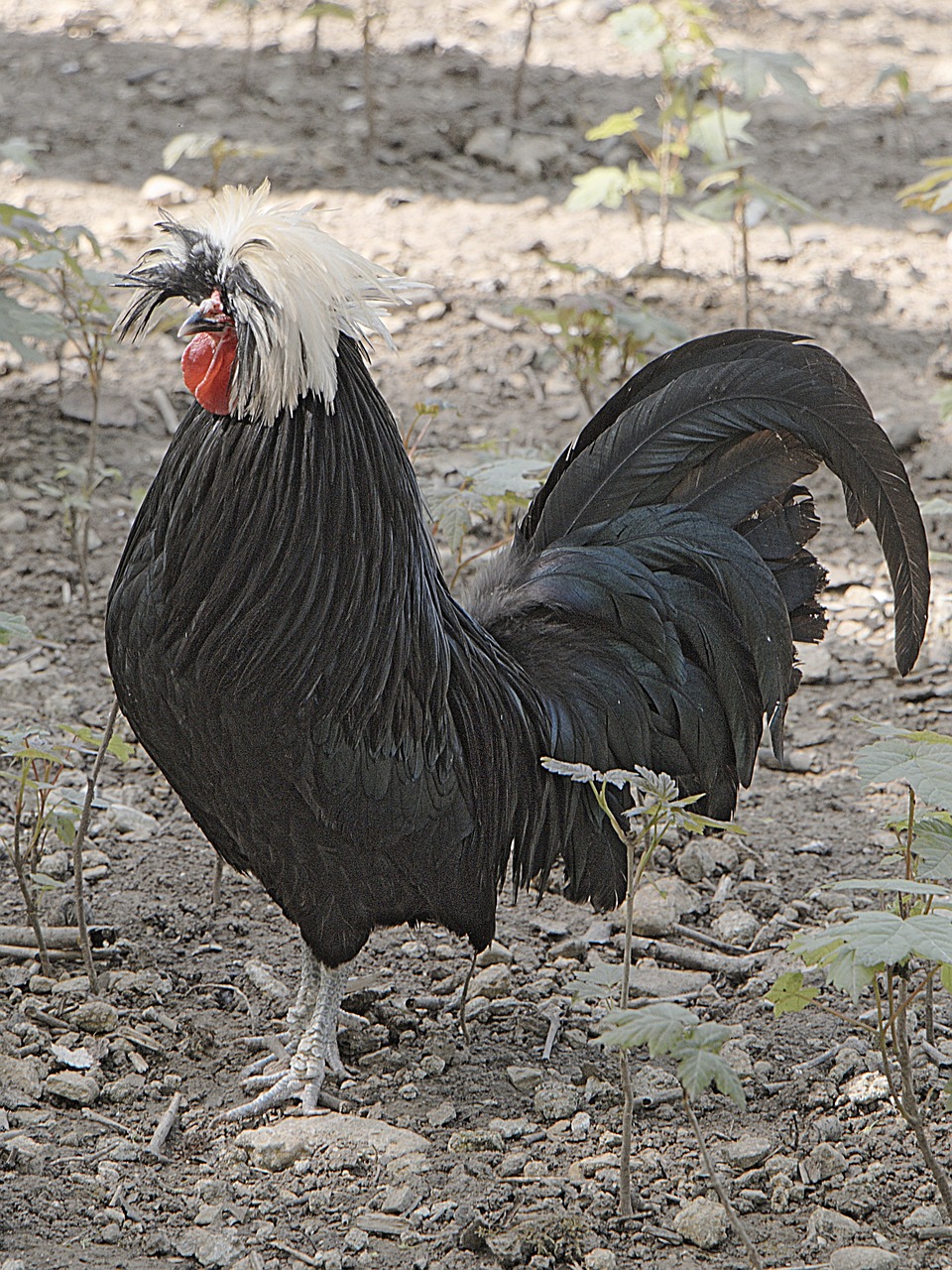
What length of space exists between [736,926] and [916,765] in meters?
1.71

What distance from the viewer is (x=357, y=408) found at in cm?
313

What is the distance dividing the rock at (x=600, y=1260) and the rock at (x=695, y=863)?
69.4 inches

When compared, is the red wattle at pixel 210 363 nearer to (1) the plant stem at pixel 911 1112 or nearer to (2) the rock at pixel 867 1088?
(1) the plant stem at pixel 911 1112

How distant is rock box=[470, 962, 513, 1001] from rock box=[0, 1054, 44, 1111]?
48.2 inches

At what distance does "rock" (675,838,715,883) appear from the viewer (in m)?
4.50

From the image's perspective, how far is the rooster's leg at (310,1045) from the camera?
3.46m

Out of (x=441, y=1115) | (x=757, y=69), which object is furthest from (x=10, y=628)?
(x=757, y=69)

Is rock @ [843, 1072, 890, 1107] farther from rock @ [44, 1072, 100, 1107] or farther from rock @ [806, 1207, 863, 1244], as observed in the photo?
rock @ [44, 1072, 100, 1107]

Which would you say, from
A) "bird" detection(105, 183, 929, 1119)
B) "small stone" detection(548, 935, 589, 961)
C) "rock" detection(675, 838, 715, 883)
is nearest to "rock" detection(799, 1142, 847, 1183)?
"bird" detection(105, 183, 929, 1119)

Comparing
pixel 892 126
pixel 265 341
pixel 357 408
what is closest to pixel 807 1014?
pixel 357 408

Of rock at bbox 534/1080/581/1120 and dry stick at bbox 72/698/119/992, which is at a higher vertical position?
dry stick at bbox 72/698/119/992

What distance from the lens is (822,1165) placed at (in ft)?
10.2

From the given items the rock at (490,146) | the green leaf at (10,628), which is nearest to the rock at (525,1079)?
the green leaf at (10,628)

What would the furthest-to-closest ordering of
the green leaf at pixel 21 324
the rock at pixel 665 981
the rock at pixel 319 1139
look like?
the green leaf at pixel 21 324 < the rock at pixel 665 981 < the rock at pixel 319 1139
